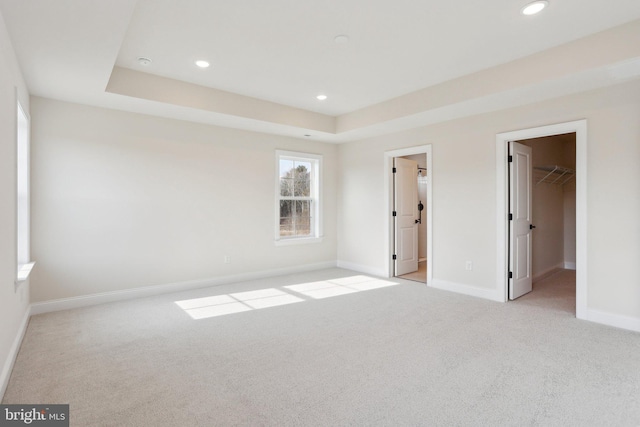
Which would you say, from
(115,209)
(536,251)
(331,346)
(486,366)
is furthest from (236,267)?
(536,251)

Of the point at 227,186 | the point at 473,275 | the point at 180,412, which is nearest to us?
the point at 180,412

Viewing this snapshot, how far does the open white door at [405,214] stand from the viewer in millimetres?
5816

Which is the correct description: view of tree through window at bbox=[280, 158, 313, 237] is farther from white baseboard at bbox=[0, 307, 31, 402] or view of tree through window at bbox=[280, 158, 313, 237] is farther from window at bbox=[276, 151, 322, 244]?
white baseboard at bbox=[0, 307, 31, 402]

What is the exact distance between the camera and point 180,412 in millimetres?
2010

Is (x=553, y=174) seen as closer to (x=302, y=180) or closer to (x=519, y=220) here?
(x=519, y=220)

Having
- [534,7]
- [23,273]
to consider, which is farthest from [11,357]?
[534,7]

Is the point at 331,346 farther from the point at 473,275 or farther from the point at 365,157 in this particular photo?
the point at 365,157

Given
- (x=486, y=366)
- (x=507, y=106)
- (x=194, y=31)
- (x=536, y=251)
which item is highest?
(x=194, y=31)

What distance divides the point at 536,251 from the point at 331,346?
4.34 m

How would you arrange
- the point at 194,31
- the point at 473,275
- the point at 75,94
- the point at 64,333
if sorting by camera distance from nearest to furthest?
the point at 194,31, the point at 64,333, the point at 75,94, the point at 473,275

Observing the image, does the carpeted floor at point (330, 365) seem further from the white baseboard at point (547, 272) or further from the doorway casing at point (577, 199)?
the white baseboard at point (547, 272)

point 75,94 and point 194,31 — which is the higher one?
point 194,31

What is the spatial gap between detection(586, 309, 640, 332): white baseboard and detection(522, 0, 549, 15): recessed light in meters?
3.02

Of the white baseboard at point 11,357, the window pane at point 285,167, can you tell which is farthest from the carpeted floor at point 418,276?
the white baseboard at point 11,357
